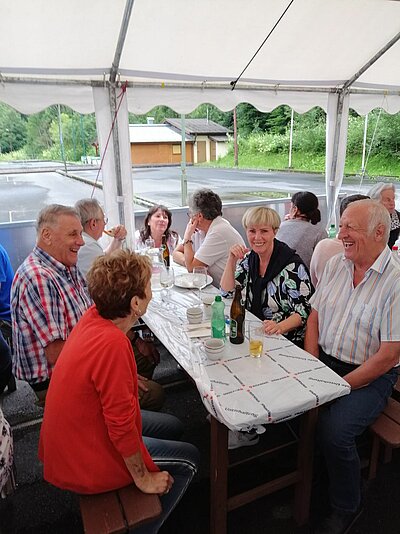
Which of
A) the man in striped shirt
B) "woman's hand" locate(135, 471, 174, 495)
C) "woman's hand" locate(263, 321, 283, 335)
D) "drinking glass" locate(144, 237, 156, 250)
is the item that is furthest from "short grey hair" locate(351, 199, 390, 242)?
"drinking glass" locate(144, 237, 156, 250)

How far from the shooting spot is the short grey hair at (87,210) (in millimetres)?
2656

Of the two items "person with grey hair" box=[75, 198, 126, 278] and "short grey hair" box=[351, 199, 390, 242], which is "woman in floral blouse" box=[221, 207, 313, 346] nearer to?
"short grey hair" box=[351, 199, 390, 242]

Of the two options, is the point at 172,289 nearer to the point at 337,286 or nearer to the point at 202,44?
the point at 337,286

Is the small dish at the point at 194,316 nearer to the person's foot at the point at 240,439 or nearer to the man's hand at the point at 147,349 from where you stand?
the man's hand at the point at 147,349

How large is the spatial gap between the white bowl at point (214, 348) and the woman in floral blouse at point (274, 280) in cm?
41

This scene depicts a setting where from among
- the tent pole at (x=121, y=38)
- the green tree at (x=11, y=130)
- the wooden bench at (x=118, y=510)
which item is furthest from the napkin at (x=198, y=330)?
the green tree at (x=11, y=130)

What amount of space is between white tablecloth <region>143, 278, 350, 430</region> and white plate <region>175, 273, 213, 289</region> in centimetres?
68

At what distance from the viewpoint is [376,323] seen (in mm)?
1730

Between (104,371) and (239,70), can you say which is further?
(239,70)

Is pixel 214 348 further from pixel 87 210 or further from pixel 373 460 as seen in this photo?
pixel 87 210

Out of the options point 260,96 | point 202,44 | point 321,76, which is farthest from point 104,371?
point 321,76

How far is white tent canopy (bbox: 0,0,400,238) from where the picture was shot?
3031mm

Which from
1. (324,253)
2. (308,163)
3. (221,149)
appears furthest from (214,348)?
(308,163)

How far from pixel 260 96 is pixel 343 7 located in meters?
1.17
